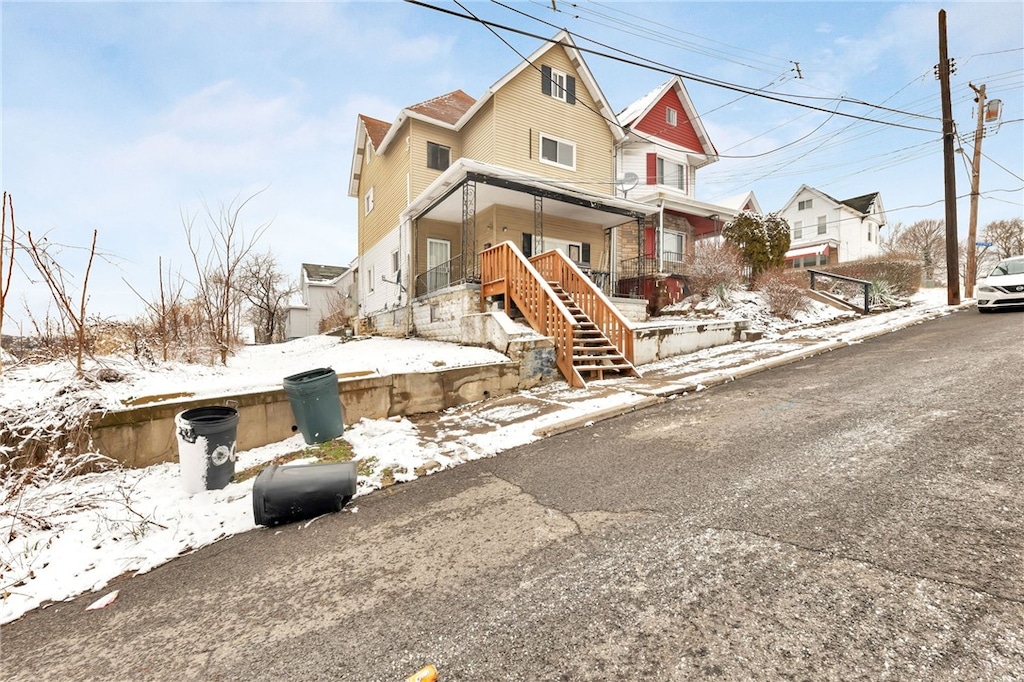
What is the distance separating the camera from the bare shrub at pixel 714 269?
47.2ft

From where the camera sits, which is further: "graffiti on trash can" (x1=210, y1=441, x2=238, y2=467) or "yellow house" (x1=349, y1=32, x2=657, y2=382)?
"yellow house" (x1=349, y1=32, x2=657, y2=382)

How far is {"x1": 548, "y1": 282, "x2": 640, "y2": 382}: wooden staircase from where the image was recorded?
7.81 m

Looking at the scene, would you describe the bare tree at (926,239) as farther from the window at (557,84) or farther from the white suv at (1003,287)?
the window at (557,84)

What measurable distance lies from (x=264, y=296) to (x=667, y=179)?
23.7m

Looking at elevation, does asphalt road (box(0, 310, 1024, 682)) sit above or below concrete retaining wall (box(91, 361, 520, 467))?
below

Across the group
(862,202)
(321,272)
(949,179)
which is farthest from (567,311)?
(862,202)

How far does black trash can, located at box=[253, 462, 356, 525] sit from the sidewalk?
1419 millimetres

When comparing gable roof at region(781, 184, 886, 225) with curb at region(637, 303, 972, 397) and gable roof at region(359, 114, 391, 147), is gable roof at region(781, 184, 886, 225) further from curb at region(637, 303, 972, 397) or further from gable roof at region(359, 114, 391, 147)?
gable roof at region(359, 114, 391, 147)

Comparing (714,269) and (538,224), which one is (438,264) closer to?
(538,224)

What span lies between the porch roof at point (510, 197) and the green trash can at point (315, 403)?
24.7ft

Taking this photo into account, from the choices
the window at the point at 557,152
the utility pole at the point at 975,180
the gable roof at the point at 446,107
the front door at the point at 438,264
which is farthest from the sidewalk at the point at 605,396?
the gable roof at the point at 446,107

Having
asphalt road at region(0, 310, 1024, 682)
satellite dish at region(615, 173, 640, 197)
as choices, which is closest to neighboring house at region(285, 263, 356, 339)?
satellite dish at region(615, 173, 640, 197)

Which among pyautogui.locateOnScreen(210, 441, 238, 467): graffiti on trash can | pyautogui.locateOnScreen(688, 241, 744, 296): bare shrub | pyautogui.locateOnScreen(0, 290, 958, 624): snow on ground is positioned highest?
pyautogui.locateOnScreen(688, 241, 744, 296): bare shrub

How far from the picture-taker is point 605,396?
6480 millimetres
